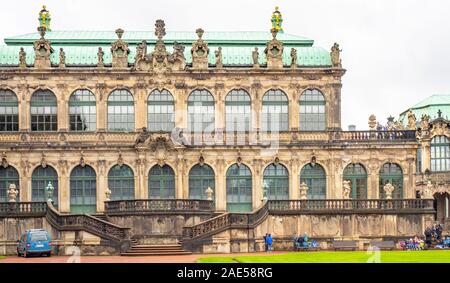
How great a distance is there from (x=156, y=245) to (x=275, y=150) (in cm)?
1730

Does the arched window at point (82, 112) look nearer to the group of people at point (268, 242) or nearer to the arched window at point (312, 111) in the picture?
the arched window at point (312, 111)

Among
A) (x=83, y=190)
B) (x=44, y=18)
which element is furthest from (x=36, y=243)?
(x=44, y=18)

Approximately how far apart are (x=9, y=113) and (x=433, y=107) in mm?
48114

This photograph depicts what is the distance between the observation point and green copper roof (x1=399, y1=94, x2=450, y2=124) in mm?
90625

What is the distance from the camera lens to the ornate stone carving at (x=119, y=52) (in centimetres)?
6338

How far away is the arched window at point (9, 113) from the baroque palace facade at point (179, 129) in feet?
0.24

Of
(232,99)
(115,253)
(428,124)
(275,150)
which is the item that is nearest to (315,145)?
(275,150)

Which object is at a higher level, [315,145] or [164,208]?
[315,145]

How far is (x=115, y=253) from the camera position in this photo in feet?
156

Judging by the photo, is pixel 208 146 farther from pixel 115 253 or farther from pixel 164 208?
pixel 115 253

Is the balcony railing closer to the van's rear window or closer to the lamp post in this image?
the lamp post

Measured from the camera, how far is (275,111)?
210ft

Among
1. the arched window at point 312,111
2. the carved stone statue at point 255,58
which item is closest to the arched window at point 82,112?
the carved stone statue at point 255,58

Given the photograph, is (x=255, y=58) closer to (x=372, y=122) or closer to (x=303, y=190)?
(x=372, y=122)
